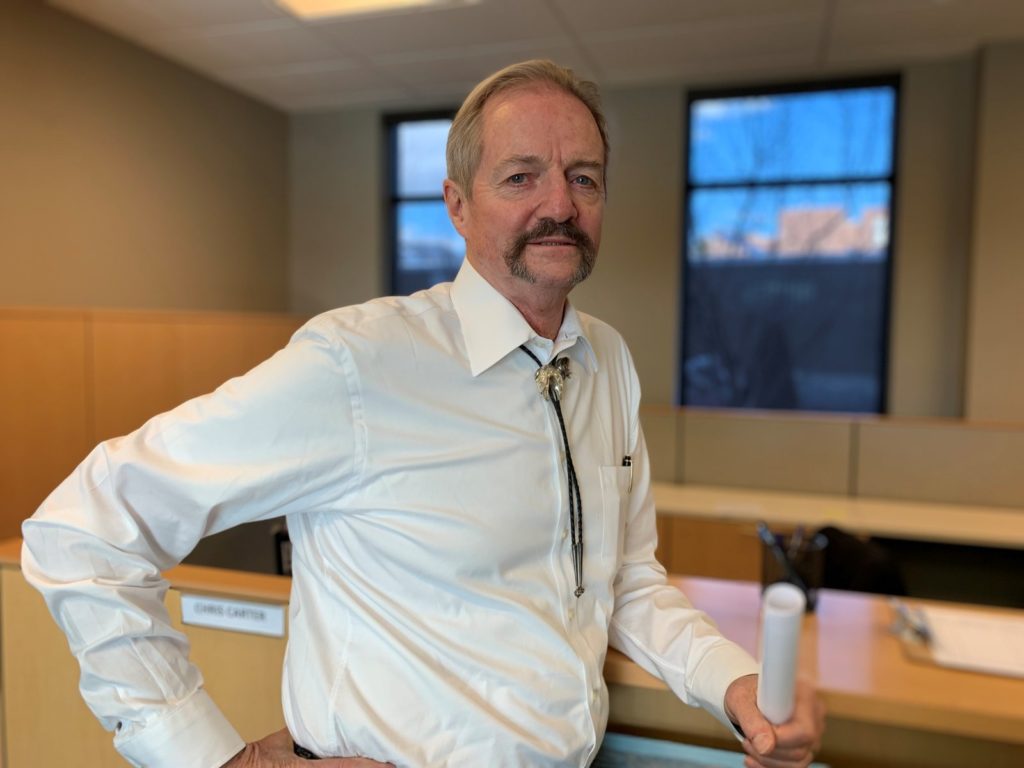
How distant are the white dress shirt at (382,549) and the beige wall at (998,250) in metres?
3.45

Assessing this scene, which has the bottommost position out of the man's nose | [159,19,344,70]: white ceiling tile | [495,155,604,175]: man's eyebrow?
the man's nose

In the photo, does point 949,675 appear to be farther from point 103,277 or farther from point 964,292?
point 103,277

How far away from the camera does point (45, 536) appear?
823mm

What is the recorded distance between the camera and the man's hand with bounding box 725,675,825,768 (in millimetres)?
655

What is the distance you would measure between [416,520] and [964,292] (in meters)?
3.90

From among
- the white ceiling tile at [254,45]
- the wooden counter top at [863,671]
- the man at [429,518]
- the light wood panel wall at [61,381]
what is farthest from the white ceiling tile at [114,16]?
the man at [429,518]

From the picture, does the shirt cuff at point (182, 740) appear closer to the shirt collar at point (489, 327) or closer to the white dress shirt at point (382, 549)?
the white dress shirt at point (382, 549)

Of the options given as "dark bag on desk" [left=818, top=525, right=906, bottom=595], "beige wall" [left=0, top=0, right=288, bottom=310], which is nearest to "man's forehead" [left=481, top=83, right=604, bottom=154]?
"dark bag on desk" [left=818, top=525, right=906, bottom=595]

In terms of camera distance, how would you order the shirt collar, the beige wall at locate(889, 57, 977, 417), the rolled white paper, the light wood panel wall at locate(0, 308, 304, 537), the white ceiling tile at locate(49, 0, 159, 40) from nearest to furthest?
the rolled white paper
the shirt collar
the light wood panel wall at locate(0, 308, 304, 537)
the white ceiling tile at locate(49, 0, 159, 40)
the beige wall at locate(889, 57, 977, 417)

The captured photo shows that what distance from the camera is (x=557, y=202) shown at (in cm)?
94

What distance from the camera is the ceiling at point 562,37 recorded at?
322 centimetres

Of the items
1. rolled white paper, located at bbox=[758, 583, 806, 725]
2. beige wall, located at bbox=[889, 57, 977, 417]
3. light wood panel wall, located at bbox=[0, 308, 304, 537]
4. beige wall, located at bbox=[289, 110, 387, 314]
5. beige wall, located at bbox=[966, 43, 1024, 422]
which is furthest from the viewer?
beige wall, located at bbox=[289, 110, 387, 314]

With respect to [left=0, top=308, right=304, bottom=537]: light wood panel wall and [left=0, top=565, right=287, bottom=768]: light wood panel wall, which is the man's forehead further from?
[left=0, top=308, right=304, bottom=537]: light wood panel wall

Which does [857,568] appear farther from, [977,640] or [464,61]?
[464,61]
